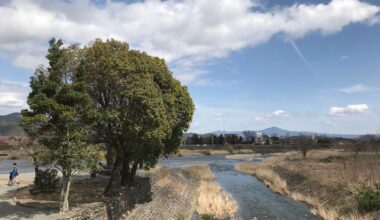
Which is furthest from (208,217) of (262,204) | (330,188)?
(330,188)

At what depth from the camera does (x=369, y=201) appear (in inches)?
1318

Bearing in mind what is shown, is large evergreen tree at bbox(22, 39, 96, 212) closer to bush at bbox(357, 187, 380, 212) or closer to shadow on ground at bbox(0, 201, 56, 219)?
shadow on ground at bbox(0, 201, 56, 219)

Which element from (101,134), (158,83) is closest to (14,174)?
(101,134)

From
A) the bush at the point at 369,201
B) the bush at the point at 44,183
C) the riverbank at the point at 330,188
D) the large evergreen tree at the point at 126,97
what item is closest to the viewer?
the large evergreen tree at the point at 126,97

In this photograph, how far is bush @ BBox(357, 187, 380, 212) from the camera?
32969 mm

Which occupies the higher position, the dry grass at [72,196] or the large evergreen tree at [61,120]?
the large evergreen tree at [61,120]

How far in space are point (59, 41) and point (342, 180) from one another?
3045 centimetres

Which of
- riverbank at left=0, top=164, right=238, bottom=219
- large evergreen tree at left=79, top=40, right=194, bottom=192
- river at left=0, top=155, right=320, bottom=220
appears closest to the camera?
riverbank at left=0, top=164, right=238, bottom=219

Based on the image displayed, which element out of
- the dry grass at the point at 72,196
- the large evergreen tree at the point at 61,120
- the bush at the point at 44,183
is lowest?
the dry grass at the point at 72,196

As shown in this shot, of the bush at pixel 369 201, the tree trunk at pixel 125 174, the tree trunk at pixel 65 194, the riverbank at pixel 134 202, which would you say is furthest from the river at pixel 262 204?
the tree trunk at pixel 65 194

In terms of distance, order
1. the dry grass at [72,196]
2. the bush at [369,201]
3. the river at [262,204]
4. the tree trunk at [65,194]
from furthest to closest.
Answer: the river at [262,204] < the bush at [369,201] < the dry grass at [72,196] < the tree trunk at [65,194]

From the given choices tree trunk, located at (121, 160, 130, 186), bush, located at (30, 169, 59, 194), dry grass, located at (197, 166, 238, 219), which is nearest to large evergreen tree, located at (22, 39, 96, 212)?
bush, located at (30, 169, 59, 194)

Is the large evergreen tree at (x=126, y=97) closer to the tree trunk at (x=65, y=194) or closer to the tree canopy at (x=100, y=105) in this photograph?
the tree canopy at (x=100, y=105)

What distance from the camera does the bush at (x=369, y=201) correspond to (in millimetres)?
32969
